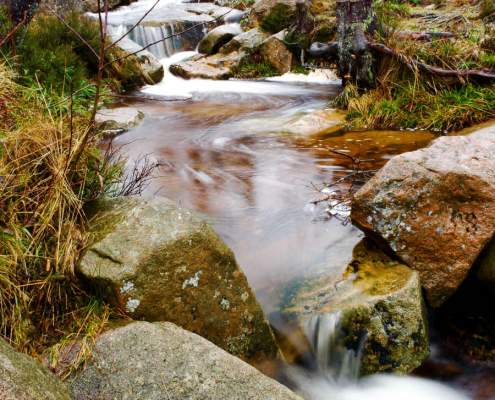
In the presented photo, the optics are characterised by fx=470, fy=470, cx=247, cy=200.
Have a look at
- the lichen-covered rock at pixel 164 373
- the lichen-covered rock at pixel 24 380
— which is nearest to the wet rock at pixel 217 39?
the lichen-covered rock at pixel 164 373

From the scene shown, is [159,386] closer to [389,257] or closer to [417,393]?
[417,393]

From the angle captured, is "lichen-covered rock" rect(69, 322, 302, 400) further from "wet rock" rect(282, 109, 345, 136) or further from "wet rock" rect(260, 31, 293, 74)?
"wet rock" rect(260, 31, 293, 74)

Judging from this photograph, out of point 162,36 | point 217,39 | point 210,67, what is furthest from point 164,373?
point 162,36

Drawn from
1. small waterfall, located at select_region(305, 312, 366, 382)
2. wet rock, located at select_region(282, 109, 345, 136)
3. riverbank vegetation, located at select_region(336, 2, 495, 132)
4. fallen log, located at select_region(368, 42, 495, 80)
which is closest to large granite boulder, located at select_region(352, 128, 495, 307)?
small waterfall, located at select_region(305, 312, 366, 382)

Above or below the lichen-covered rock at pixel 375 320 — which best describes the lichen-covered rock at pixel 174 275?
above

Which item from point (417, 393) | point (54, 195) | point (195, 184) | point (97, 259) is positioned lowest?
point (417, 393)

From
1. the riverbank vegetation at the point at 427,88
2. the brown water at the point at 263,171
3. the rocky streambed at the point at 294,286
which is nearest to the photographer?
the rocky streambed at the point at 294,286

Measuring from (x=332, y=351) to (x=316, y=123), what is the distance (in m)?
4.71

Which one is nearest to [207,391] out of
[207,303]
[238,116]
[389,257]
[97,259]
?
[207,303]

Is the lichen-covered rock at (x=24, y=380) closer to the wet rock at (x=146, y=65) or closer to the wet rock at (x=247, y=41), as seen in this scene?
the wet rock at (x=146, y=65)

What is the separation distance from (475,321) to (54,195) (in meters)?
2.95

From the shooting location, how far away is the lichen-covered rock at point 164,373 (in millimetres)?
1956

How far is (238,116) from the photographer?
824 cm

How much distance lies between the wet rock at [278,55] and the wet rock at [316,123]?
4.48m
